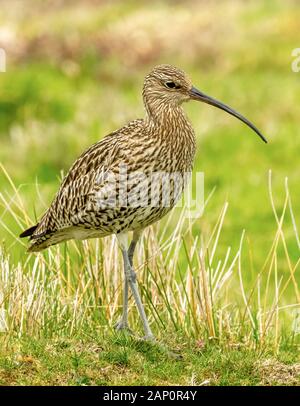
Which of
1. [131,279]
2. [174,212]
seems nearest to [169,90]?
[131,279]

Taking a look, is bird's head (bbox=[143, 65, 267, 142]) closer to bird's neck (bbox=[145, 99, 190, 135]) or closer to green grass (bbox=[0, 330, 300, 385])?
bird's neck (bbox=[145, 99, 190, 135])

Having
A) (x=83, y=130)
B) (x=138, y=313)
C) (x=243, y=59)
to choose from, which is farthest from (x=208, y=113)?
(x=138, y=313)

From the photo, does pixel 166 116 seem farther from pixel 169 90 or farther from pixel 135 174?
pixel 135 174

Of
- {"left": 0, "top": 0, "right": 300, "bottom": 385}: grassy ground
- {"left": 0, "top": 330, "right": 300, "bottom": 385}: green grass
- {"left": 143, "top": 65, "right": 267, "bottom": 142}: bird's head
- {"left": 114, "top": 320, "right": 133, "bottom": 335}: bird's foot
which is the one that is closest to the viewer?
{"left": 0, "top": 330, "right": 300, "bottom": 385}: green grass

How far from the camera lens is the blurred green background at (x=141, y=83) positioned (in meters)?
16.4

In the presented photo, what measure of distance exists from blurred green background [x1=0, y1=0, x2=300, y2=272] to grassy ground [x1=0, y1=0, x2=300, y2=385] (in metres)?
0.04

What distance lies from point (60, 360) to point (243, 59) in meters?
17.4

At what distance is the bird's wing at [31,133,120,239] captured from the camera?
7723 millimetres

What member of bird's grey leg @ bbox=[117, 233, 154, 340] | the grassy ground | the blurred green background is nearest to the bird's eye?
the grassy ground

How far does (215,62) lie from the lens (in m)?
24.2

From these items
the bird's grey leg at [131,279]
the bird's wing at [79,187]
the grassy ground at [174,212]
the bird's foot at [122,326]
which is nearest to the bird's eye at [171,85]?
the bird's wing at [79,187]

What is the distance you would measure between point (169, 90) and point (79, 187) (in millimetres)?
891

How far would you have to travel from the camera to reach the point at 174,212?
12953mm

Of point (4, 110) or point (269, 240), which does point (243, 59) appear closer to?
point (4, 110)
